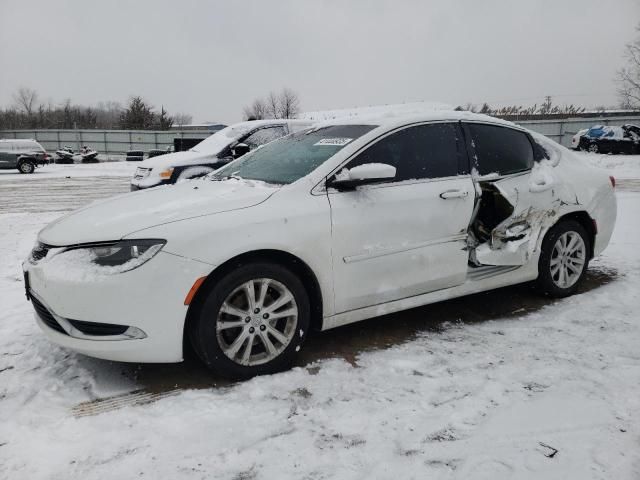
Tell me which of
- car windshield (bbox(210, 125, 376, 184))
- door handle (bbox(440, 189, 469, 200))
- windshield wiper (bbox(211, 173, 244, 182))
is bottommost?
door handle (bbox(440, 189, 469, 200))

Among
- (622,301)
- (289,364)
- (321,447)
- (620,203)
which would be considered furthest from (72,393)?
(620,203)

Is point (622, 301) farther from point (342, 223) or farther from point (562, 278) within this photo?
point (342, 223)

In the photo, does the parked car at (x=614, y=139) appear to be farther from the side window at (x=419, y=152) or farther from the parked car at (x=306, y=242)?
the side window at (x=419, y=152)

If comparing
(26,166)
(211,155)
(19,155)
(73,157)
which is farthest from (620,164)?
(73,157)

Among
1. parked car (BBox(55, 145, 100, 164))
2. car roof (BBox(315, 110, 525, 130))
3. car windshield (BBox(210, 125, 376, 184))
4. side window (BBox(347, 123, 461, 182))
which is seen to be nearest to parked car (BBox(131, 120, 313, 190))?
car windshield (BBox(210, 125, 376, 184))

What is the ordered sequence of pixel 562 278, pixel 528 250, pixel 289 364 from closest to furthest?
1. pixel 289 364
2. pixel 528 250
3. pixel 562 278

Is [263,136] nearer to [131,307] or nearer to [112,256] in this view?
[112,256]

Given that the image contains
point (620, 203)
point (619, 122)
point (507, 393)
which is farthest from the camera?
point (619, 122)

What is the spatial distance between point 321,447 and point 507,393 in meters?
1.13

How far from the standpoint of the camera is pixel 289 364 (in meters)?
3.08

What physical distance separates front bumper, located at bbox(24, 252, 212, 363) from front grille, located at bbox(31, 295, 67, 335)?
44mm

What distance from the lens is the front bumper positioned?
264 cm

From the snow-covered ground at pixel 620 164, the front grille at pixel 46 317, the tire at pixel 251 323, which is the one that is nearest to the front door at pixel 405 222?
the tire at pixel 251 323

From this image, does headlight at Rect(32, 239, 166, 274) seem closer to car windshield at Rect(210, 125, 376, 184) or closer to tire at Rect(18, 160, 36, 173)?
car windshield at Rect(210, 125, 376, 184)
